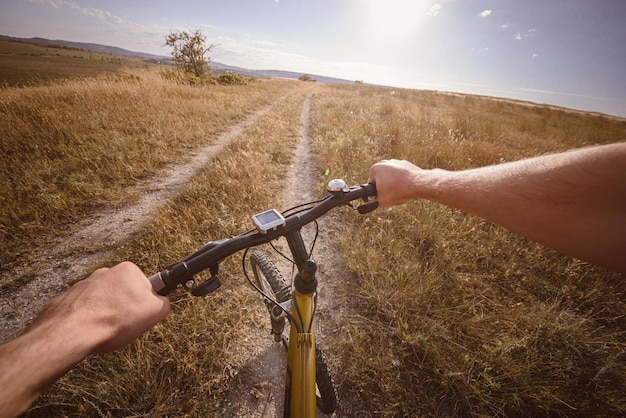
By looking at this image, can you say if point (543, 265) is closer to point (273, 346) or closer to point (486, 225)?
point (486, 225)

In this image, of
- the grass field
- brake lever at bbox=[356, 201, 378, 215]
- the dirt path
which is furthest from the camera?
the dirt path

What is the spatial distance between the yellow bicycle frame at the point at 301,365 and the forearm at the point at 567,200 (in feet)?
4.05

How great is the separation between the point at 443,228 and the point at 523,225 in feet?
8.16

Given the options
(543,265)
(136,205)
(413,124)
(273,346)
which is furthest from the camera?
(413,124)

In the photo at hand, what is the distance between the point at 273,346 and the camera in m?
2.30

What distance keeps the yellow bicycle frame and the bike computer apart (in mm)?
591

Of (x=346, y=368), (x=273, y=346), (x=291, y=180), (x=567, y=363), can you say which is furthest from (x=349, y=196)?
(x=291, y=180)

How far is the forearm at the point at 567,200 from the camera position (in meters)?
0.99

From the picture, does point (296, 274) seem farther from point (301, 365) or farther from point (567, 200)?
point (567, 200)

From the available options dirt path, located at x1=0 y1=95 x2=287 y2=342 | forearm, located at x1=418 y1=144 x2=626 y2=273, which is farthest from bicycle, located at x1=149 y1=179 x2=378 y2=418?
dirt path, located at x1=0 y1=95 x2=287 y2=342

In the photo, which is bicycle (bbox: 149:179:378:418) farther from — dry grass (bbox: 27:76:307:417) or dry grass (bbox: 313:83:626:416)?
dry grass (bbox: 27:76:307:417)

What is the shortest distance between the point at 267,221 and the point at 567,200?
1.45m

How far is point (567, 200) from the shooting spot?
1078 mm

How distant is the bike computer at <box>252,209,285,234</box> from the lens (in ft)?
3.48
